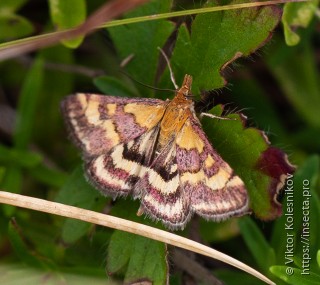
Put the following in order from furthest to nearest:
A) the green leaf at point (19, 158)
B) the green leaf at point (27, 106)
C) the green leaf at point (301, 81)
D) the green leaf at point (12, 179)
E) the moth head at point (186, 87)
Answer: the green leaf at point (301, 81)
the green leaf at point (27, 106)
the green leaf at point (19, 158)
the green leaf at point (12, 179)
the moth head at point (186, 87)

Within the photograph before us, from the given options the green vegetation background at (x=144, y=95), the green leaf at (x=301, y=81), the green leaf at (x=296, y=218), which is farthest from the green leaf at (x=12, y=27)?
the green leaf at (x=296, y=218)

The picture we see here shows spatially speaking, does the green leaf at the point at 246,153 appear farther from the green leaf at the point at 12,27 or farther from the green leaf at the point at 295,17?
the green leaf at the point at 12,27

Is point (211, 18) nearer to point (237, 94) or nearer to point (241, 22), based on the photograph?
point (241, 22)

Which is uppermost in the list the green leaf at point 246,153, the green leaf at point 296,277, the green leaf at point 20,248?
the green leaf at point 246,153

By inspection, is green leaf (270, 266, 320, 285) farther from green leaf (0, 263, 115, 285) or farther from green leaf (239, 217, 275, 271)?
green leaf (0, 263, 115, 285)

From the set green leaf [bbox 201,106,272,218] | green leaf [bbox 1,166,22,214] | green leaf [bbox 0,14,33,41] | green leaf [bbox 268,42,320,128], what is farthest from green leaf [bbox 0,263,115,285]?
green leaf [bbox 268,42,320,128]

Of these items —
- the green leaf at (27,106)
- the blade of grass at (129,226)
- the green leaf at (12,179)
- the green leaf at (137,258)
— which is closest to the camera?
the blade of grass at (129,226)

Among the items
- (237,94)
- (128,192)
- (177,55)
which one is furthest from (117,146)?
(237,94)

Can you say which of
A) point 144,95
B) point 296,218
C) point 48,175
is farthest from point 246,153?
point 48,175
